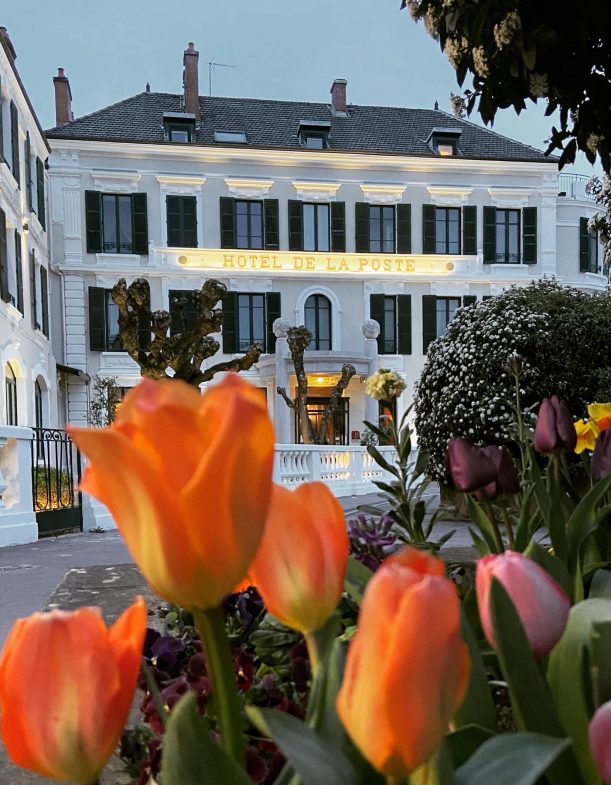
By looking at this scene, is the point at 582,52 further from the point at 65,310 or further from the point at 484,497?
the point at 65,310

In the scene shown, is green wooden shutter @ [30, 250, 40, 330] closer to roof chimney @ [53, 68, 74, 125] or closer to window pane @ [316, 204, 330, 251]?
roof chimney @ [53, 68, 74, 125]

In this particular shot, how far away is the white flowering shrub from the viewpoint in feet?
17.7

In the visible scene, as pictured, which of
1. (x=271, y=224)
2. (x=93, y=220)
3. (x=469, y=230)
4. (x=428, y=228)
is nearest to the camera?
(x=93, y=220)

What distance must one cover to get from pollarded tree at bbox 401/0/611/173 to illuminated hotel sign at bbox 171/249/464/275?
16.3m

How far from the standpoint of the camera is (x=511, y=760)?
11.8 inches

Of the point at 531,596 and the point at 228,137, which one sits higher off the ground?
the point at 228,137

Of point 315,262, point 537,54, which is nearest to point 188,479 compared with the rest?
point 537,54

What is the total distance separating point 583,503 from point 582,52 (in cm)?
232

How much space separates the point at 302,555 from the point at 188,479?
92mm

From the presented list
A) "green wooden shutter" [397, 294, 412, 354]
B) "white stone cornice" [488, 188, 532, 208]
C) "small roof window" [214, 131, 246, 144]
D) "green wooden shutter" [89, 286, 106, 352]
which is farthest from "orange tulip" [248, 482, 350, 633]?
"white stone cornice" [488, 188, 532, 208]

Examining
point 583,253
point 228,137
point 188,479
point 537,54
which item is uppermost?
point 228,137

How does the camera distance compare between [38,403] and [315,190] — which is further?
[315,190]

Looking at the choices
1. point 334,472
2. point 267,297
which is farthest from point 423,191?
point 334,472

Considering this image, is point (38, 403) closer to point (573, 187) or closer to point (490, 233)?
point (490, 233)
